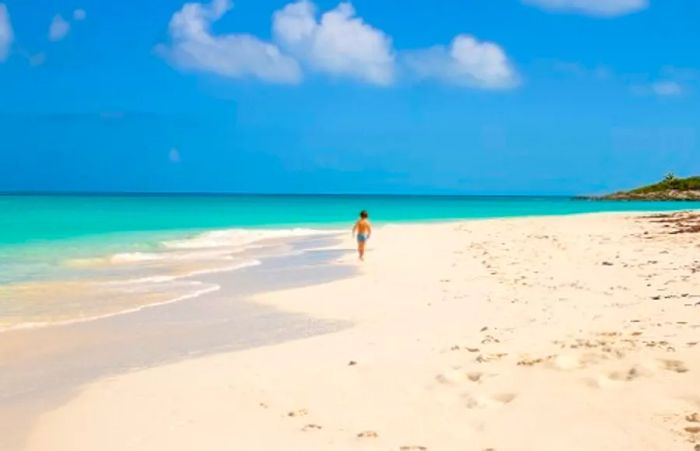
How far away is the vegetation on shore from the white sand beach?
10705 cm

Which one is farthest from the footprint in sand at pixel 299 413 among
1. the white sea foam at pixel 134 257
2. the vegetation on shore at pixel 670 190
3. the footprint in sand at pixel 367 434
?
the vegetation on shore at pixel 670 190

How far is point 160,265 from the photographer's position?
20.9 metres

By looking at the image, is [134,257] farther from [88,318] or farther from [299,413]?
[299,413]

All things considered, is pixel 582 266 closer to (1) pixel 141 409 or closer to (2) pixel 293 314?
(2) pixel 293 314

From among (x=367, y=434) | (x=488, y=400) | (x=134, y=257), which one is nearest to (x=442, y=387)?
(x=488, y=400)

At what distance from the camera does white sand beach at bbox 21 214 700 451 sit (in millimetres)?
5297

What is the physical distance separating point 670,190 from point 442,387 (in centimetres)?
11788

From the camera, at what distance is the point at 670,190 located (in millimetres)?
112250

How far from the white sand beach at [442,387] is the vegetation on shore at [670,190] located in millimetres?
107052

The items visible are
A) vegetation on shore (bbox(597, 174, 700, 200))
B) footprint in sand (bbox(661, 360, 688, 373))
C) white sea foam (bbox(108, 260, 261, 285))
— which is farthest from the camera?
vegetation on shore (bbox(597, 174, 700, 200))

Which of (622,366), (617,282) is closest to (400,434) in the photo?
(622,366)

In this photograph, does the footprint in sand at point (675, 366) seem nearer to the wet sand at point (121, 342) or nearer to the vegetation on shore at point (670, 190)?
the wet sand at point (121, 342)

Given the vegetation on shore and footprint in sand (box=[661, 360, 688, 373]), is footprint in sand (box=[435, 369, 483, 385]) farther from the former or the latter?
the vegetation on shore

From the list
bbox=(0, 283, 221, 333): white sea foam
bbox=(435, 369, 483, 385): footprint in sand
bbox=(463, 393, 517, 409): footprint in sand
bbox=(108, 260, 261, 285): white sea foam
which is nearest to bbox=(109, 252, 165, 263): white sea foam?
bbox=(108, 260, 261, 285): white sea foam
